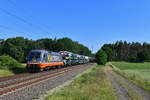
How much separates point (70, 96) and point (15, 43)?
81890mm

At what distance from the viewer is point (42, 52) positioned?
21.1 m

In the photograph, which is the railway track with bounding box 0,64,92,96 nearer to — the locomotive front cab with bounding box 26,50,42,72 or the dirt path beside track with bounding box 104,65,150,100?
the locomotive front cab with bounding box 26,50,42,72

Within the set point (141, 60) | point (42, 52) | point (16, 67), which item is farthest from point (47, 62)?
point (141, 60)

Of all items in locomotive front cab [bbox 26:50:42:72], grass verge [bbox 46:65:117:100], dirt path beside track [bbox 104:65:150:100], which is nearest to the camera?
grass verge [bbox 46:65:117:100]

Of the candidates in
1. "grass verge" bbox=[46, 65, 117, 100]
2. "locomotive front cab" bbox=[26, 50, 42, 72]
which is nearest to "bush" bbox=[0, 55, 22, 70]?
"locomotive front cab" bbox=[26, 50, 42, 72]

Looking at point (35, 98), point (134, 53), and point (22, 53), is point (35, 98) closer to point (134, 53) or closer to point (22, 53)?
point (22, 53)

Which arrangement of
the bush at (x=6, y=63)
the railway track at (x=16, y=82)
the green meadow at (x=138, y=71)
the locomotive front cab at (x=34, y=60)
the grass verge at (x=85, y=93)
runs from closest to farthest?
the grass verge at (x=85, y=93) < the railway track at (x=16, y=82) < the locomotive front cab at (x=34, y=60) < the bush at (x=6, y=63) < the green meadow at (x=138, y=71)

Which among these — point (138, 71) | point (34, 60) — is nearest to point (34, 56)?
point (34, 60)

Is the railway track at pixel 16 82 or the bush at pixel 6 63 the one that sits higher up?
the bush at pixel 6 63

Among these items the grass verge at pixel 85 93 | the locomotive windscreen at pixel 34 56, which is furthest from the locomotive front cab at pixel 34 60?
the grass verge at pixel 85 93

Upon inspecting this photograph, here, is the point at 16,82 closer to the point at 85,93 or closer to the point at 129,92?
the point at 85,93

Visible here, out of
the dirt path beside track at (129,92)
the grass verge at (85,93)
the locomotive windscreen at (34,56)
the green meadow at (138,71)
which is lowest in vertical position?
the green meadow at (138,71)

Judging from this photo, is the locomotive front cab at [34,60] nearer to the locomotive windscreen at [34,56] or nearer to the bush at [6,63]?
the locomotive windscreen at [34,56]

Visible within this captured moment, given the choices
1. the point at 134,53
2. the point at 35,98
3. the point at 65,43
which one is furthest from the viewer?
the point at 134,53
